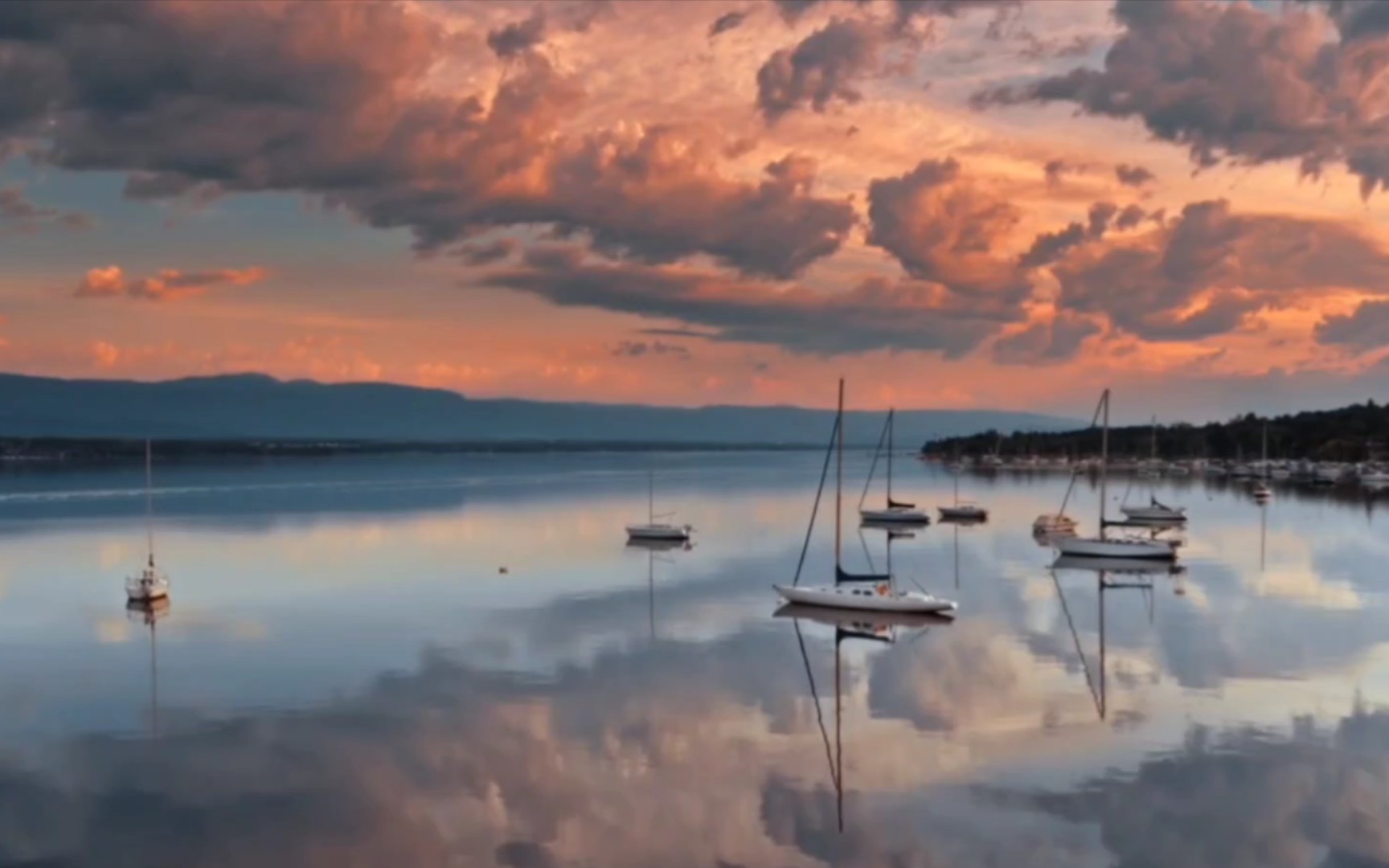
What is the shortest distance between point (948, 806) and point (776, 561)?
34.5 metres

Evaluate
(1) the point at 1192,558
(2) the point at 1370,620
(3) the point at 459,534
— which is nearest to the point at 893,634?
(2) the point at 1370,620

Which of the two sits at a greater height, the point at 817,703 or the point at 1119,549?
the point at 1119,549

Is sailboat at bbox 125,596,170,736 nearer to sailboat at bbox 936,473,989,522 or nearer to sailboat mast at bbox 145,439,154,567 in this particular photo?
sailboat mast at bbox 145,439,154,567

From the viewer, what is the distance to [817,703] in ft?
82.0

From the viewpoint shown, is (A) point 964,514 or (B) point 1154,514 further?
(A) point 964,514

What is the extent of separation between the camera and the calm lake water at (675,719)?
17.2 meters

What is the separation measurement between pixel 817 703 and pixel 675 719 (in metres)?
2.99

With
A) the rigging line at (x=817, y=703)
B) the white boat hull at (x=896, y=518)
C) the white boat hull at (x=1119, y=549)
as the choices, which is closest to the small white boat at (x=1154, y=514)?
the white boat hull at (x=896, y=518)

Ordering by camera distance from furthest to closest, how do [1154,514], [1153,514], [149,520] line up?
1. [1153,514]
2. [1154,514]
3. [149,520]

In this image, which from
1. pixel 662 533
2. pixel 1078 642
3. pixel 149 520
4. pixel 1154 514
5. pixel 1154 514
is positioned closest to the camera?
pixel 1078 642

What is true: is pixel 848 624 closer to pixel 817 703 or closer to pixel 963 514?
pixel 817 703

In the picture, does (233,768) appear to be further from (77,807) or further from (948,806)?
(948,806)

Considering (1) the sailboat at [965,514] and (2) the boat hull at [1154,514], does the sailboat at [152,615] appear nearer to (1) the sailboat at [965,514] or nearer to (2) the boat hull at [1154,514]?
(1) the sailboat at [965,514]

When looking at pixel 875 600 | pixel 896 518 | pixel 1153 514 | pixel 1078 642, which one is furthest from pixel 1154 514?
pixel 1078 642
